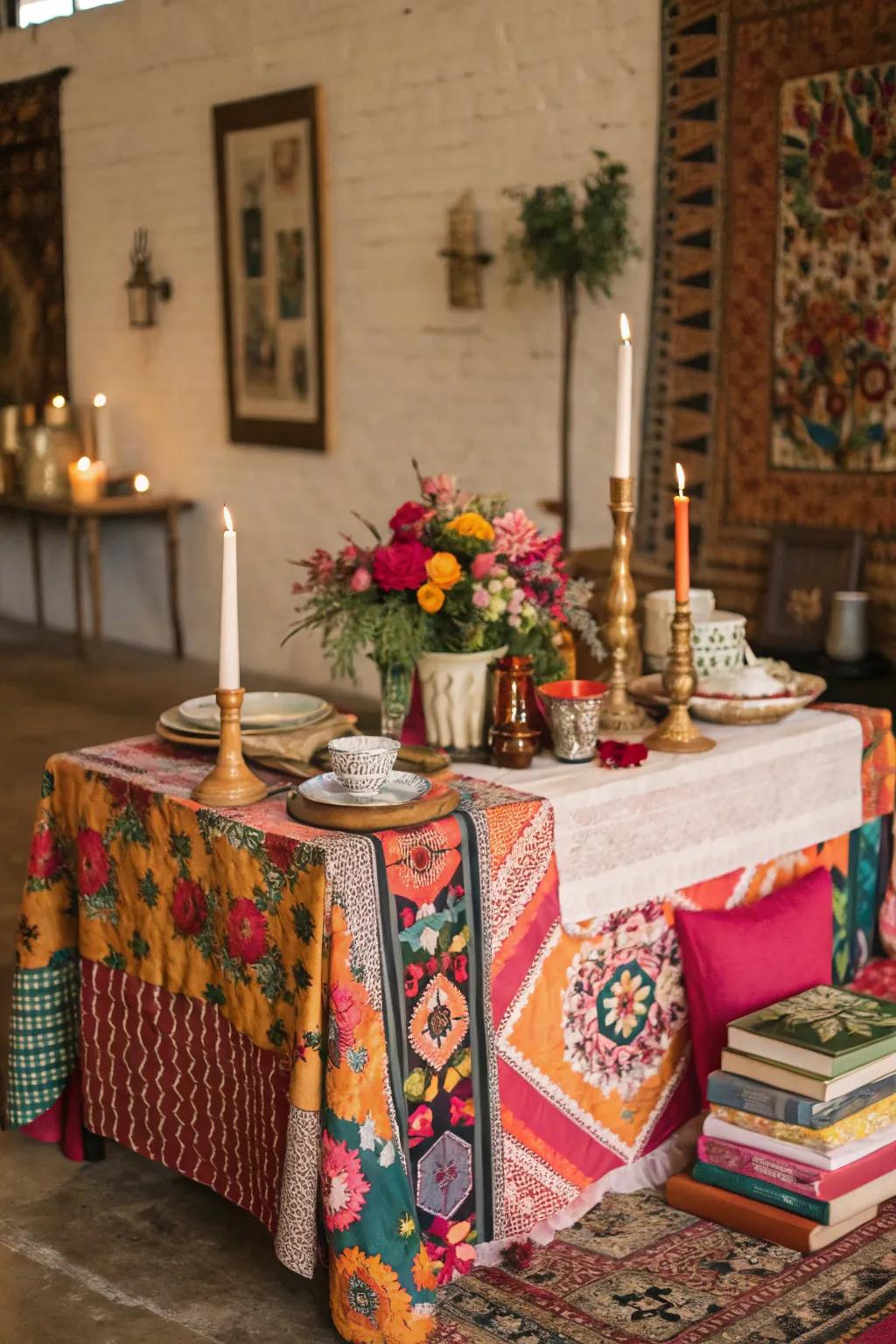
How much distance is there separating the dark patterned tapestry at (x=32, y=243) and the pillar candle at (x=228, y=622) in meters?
6.36

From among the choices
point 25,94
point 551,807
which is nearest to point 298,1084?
point 551,807

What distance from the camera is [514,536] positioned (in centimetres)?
273

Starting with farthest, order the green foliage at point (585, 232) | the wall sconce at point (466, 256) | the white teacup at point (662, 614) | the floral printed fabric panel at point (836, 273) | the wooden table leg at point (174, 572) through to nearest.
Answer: the wooden table leg at point (174, 572), the wall sconce at point (466, 256), the green foliage at point (585, 232), the floral printed fabric panel at point (836, 273), the white teacup at point (662, 614)

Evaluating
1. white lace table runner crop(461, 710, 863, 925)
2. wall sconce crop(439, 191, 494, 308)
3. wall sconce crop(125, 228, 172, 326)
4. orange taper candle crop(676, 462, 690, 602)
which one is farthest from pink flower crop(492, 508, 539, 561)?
wall sconce crop(125, 228, 172, 326)

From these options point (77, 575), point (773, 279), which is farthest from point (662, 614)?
point (77, 575)

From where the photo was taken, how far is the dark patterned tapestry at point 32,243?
27.1 feet

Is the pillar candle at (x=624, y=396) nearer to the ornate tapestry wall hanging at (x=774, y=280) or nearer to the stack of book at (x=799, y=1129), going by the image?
the stack of book at (x=799, y=1129)

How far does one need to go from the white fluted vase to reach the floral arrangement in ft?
0.07

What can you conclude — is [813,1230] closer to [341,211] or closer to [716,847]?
[716,847]

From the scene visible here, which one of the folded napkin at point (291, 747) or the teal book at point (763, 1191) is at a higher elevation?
the folded napkin at point (291, 747)

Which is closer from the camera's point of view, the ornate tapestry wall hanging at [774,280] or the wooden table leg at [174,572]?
the ornate tapestry wall hanging at [774,280]

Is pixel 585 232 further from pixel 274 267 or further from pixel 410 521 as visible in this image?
pixel 410 521

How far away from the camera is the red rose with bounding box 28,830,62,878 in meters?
2.82

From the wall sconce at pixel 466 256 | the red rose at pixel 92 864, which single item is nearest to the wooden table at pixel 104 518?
the wall sconce at pixel 466 256
